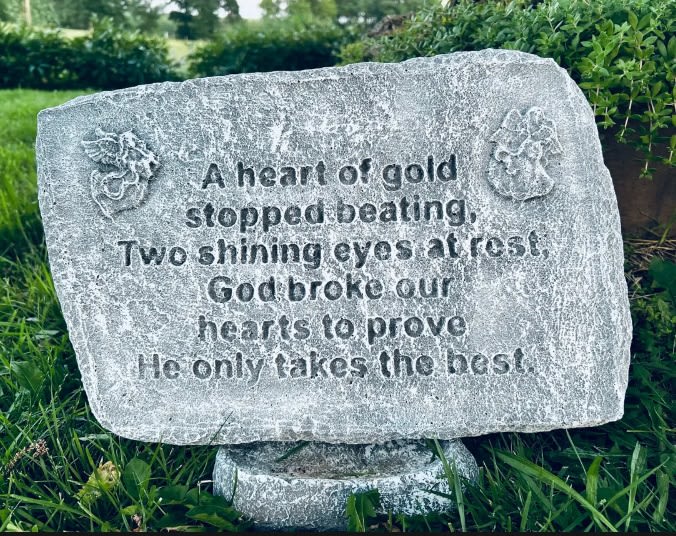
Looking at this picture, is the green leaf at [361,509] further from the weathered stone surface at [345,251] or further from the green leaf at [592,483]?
the green leaf at [592,483]

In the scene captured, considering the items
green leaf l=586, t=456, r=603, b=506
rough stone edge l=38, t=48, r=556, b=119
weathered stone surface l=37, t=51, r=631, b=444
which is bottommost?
green leaf l=586, t=456, r=603, b=506

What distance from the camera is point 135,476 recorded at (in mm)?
1854

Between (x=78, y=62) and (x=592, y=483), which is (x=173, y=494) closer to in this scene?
(x=592, y=483)

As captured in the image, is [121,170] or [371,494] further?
[121,170]

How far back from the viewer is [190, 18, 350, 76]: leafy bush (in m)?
6.68

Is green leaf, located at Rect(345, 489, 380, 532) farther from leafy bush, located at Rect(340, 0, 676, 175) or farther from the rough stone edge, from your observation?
leafy bush, located at Rect(340, 0, 676, 175)

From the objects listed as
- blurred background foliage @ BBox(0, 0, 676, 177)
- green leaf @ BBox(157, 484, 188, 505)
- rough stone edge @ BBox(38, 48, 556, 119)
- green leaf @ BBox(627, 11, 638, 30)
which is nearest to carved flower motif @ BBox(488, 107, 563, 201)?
rough stone edge @ BBox(38, 48, 556, 119)

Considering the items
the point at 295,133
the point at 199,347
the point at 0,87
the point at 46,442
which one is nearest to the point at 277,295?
the point at 199,347

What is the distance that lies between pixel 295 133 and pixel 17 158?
2.65 meters

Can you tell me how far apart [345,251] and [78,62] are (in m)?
6.44

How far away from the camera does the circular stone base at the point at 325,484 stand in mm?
1801

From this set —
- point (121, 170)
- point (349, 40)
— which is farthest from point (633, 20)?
point (349, 40)

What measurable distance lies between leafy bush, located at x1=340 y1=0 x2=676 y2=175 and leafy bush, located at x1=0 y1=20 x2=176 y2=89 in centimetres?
565

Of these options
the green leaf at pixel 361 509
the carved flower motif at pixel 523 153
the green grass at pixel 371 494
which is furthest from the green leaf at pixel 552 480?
the carved flower motif at pixel 523 153
